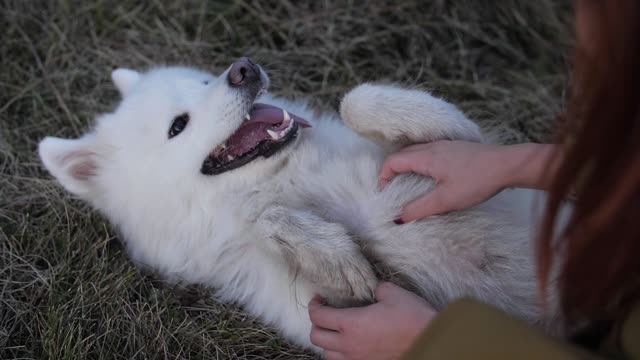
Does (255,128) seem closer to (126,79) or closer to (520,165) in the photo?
(126,79)

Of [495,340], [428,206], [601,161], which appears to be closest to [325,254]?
[428,206]

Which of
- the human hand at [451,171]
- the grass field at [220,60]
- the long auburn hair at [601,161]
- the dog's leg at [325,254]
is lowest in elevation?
the grass field at [220,60]

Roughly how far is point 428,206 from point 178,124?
3.42 ft

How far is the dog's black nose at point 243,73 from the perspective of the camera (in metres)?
2.61

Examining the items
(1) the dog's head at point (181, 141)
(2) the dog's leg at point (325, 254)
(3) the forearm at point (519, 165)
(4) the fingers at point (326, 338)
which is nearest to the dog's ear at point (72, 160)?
(1) the dog's head at point (181, 141)

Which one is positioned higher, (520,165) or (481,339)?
(520,165)

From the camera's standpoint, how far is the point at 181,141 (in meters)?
2.60

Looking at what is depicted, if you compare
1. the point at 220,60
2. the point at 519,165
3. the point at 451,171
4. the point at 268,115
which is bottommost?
the point at 220,60

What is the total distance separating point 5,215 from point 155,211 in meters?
0.99

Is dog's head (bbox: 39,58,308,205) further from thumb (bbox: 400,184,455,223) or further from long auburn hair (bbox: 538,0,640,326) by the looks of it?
long auburn hair (bbox: 538,0,640,326)

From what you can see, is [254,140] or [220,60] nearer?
[254,140]

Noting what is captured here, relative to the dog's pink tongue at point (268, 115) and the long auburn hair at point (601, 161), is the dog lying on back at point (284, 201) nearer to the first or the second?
the dog's pink tongue at point (268, 115)

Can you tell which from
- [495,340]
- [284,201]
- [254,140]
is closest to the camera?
[495,340]

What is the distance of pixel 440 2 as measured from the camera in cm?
412
